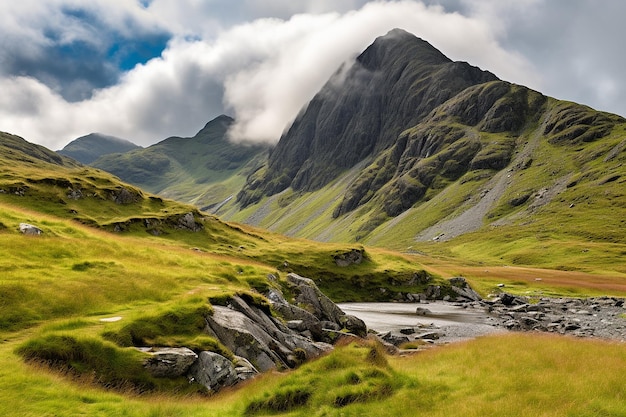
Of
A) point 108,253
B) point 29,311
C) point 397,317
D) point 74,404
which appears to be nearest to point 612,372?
point 74,404

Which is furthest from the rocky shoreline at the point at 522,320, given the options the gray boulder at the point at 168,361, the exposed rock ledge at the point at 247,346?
the gray boulder at the point at 168,361

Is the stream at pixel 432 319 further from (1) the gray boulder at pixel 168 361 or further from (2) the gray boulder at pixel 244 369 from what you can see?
(1) the gray boulder at pixel 168 361

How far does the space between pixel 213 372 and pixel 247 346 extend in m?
3.86

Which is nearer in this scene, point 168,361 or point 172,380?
point 172,380

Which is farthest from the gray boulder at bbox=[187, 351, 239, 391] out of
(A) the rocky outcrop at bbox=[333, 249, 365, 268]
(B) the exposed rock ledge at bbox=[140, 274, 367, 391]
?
(A) the rocky outcrop at bbox=[333, 249, 365, 268]

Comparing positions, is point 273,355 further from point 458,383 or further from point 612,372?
point 612,372

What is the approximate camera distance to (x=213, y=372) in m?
19.0

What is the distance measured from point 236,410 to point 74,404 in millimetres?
5466

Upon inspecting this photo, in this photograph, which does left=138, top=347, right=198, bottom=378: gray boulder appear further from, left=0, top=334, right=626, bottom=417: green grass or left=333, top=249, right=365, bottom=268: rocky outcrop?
left=333, top=249, right=365, bottom=268: rocky outcrop

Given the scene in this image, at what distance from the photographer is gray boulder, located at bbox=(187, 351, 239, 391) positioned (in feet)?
61.6

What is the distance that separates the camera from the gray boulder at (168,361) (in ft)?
59.3

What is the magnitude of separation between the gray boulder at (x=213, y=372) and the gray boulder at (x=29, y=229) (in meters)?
23.0

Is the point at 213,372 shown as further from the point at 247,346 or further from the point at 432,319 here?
the point at 432,319

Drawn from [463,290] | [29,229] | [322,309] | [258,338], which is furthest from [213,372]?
[463,290]
